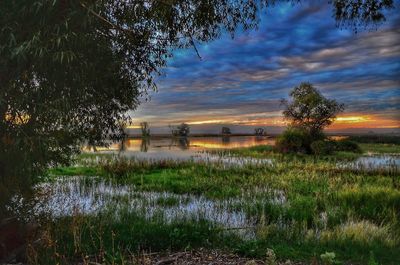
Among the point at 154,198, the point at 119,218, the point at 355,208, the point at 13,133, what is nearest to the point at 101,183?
the point at 154,198

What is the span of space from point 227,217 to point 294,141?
136 ft

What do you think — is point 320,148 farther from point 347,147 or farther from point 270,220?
point 270,220

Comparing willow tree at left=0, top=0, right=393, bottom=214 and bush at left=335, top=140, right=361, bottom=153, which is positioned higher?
willow tree at left=0, top=0, right=393, bottom=214

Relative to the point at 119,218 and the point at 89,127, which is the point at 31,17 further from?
the point at 119,218

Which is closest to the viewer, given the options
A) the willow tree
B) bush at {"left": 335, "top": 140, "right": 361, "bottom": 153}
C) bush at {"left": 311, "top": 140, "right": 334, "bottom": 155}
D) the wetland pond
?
the willow tree

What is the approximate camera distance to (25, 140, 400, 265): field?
33.1 feet

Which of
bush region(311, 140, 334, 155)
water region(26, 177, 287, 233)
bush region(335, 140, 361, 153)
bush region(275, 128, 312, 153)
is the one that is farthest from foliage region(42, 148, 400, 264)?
bush region(335, 140, 361, 153)

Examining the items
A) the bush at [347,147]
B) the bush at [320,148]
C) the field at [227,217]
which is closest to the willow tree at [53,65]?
the field at [227,217]

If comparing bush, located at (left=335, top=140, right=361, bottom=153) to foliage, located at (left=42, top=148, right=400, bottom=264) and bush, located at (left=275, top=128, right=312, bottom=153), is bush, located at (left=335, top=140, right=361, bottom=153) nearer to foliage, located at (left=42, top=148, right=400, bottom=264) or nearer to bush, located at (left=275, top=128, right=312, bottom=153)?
bush, located at (left=275, top=128, right=312, bottom=153)

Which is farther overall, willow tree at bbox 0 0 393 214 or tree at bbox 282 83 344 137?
tree at bbox 282 83 344 137

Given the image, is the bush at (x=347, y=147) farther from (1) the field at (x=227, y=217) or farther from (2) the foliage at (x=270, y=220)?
(2) the foliage at (x=270, y=220)

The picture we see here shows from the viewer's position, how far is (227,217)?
52.3 ft

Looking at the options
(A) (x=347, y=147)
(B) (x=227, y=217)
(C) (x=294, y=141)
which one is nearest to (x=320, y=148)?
(C) (x=294, y=141)

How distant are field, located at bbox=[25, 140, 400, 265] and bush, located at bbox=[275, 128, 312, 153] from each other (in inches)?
812
